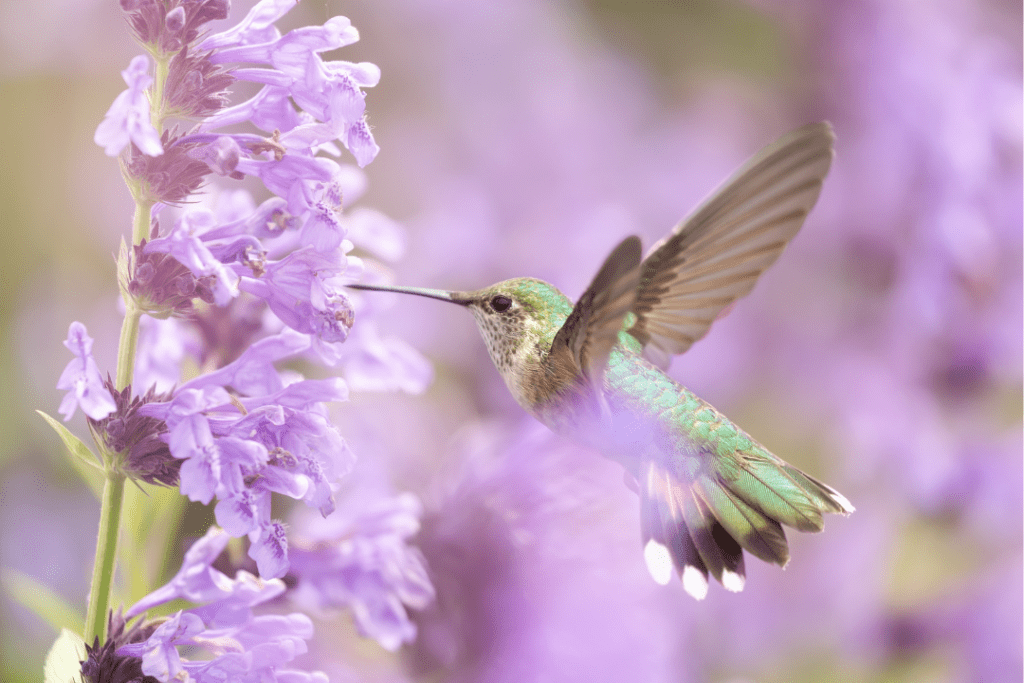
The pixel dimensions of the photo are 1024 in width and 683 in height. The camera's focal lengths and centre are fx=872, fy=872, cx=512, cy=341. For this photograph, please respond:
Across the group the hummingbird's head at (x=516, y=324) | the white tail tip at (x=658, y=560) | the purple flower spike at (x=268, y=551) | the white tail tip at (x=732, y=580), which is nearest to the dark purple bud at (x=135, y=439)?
the purple flower spike at (x=268, y=551)

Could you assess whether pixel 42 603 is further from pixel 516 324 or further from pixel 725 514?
pixel 725 514

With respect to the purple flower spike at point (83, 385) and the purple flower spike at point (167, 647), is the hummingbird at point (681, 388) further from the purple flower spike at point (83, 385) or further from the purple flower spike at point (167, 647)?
the purple flower spike at point (167, 647)

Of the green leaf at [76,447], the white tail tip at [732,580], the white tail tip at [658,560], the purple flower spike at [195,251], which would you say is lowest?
the green leaf at [76,447]

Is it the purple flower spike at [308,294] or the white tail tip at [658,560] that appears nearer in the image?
the purple flower spike at [308,294]

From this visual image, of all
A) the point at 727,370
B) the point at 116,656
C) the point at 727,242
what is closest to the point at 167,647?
the point at 116,656

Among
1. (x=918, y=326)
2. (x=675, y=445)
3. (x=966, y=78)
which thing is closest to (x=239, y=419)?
(x=675, y=445)

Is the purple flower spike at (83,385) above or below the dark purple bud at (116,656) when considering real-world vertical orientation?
above
